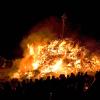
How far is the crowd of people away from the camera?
7.34 metres

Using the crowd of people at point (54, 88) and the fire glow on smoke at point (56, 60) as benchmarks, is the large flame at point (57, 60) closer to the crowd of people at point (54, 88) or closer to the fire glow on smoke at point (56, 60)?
the fire glow on smoke at point (56, 60)

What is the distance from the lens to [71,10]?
455 inches

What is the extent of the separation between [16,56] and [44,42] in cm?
153

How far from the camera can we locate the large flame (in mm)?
9156

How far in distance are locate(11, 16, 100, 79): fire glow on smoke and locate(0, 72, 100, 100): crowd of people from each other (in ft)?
4.06

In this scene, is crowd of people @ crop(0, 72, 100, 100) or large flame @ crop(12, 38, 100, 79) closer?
A: crowd of people @ crop(0, 72, 100, 100)

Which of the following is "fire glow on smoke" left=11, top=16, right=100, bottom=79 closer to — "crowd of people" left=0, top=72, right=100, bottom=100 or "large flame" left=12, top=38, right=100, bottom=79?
"large flame" left=12, top=38, right=100, bottom=79

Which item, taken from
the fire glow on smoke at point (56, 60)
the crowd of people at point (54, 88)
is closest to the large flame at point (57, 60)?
the fire glow on smoke at point (56, 60)

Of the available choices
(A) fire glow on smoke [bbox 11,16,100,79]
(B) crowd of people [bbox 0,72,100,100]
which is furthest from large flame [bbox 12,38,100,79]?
(B) crowd of people [bbox 0,72,100,100]

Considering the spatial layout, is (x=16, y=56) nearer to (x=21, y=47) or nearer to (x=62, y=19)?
(x=21, y=47)

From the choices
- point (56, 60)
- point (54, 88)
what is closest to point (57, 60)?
point (56, 60)

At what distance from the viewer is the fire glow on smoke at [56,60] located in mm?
9156

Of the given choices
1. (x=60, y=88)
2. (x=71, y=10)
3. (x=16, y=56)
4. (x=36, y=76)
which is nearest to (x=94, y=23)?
(x=71, y=10)

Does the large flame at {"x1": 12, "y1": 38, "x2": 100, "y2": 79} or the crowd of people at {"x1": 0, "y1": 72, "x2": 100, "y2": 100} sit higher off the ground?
the large flame at {"x1": 12, "y1": 38, "x2": 100, "y2": 79}
